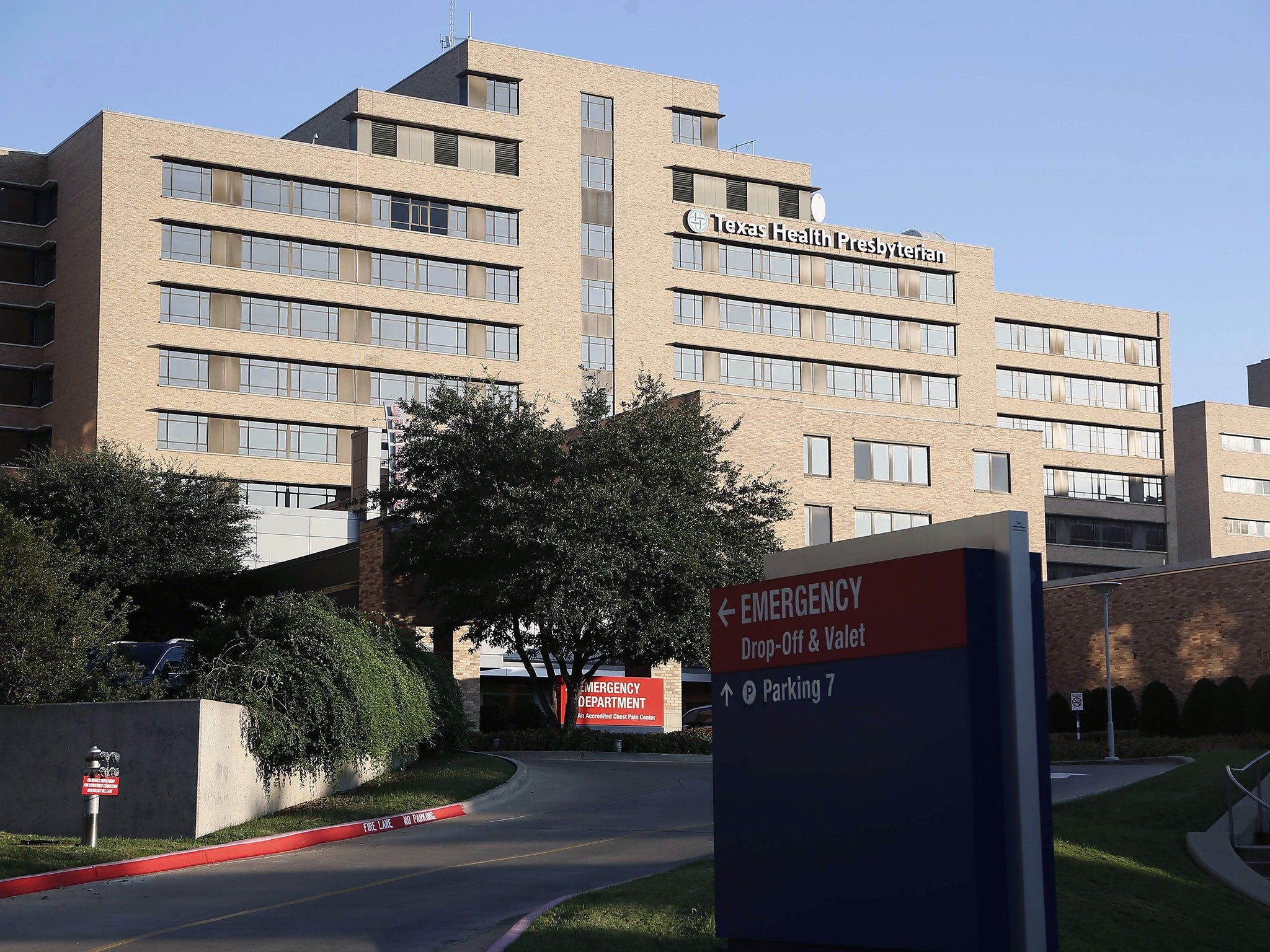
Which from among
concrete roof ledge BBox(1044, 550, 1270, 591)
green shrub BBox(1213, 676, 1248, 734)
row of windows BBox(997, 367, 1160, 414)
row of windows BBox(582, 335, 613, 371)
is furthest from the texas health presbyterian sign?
row of windows BBox(997, 367, 1160, 414)

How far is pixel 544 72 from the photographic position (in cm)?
8844

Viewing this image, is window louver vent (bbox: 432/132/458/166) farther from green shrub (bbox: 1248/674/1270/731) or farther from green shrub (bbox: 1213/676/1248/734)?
green shrub (bbox: 1248/674/1270/731)

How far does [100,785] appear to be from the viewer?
18.8m

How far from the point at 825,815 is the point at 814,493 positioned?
4741cm

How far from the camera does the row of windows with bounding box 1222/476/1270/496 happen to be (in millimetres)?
108688

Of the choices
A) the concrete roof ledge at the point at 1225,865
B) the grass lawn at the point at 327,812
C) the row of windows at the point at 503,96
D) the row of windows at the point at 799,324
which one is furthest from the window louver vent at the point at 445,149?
the concrete roof ledge at the point at 1225,865

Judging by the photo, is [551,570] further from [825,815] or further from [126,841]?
[825,815]

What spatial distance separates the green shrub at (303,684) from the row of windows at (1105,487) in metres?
82.4

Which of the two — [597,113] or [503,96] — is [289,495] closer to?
[503,96]

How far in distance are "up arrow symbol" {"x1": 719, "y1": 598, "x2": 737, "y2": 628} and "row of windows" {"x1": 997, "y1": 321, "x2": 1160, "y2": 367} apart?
3759 inches

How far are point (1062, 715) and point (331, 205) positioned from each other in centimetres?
5077

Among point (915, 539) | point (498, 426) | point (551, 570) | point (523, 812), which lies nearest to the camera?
point (915, 539)

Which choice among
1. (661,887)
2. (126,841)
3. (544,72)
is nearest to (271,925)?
(661,887)

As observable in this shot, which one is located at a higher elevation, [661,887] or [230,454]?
[230,454]
